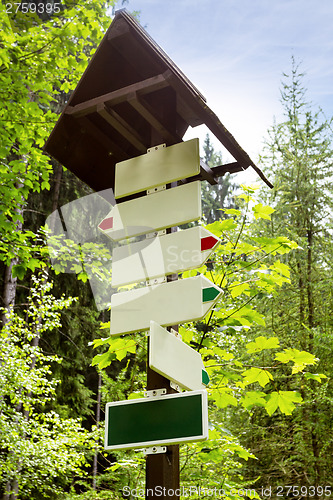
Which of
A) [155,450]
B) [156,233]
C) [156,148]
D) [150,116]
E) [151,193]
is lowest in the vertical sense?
[155,450]

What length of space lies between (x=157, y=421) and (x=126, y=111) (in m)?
2.06

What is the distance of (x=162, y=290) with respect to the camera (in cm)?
239

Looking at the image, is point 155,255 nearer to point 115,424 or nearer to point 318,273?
point 115,424

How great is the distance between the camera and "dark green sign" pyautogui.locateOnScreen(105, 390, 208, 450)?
2.08 meters

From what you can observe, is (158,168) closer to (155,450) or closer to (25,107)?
(155,450)

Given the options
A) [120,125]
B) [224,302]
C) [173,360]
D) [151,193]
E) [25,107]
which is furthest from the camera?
[25,107]

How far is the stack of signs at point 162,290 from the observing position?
215 centimetres

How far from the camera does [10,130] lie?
6.12 meters

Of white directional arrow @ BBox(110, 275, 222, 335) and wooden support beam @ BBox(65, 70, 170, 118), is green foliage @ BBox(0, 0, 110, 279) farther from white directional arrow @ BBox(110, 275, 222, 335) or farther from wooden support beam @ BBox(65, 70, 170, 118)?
white directional arrow @ BBox(110, 275, 222, 335)

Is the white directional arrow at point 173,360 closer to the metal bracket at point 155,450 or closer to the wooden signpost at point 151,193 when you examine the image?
the wooden signpost at point 151,193

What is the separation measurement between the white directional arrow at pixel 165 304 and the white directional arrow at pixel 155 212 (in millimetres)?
371

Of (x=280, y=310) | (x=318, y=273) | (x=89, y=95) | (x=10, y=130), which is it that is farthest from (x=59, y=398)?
(x=89, y=95)

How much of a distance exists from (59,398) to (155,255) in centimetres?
1113

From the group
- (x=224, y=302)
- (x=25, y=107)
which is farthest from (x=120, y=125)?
(x=25, y=107)
